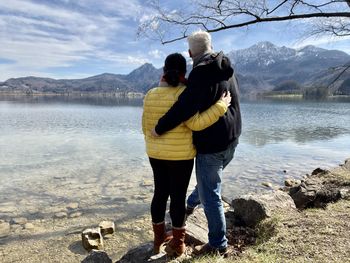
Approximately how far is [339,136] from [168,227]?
23.6m

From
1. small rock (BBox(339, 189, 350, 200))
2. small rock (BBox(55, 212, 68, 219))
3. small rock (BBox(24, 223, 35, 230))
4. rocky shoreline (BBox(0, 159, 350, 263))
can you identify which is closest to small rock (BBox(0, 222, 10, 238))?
rocky shoreline (BBox(0, 159, 350, 263))

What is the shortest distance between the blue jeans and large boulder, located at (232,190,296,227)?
143 centimetres

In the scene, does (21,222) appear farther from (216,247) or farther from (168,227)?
(216,247)

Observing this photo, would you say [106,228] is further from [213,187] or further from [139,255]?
[213,187]

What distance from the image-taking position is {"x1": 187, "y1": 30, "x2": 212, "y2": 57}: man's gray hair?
12.5 ft

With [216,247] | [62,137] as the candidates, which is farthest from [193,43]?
[62,137]

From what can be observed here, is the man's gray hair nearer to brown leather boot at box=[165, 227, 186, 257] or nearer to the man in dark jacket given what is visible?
the man in dark jacket

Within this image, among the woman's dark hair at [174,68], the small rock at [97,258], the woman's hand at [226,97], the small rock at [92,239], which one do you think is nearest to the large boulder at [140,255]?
the small rock at [97,258]

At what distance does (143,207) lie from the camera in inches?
367

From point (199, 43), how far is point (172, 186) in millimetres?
1709

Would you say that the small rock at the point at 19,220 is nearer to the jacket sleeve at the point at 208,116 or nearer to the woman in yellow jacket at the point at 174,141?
the woman in yellow jacket at the point at 174,141

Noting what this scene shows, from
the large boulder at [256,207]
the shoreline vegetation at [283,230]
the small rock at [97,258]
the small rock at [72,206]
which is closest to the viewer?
the shoreline vegetation at [283,230]

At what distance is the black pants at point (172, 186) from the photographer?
396 centimetres

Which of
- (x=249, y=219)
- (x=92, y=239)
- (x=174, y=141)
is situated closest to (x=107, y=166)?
(x=92, y=239)
